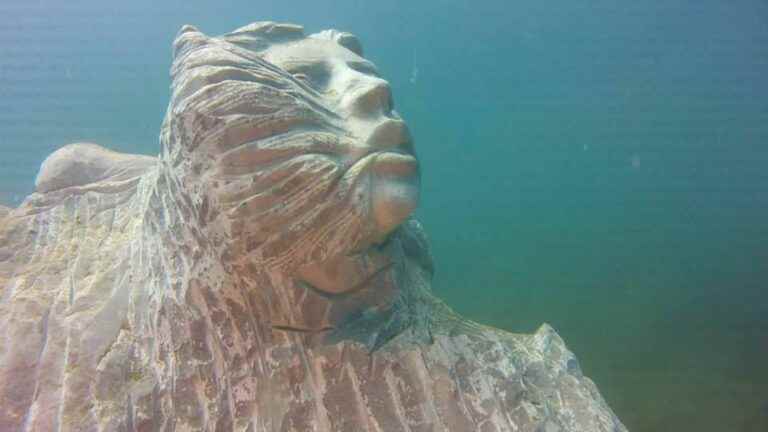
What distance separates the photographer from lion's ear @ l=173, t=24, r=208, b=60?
1.90 m

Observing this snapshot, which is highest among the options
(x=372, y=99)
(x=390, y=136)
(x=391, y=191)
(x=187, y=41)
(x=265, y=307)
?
(x=187, y=41)

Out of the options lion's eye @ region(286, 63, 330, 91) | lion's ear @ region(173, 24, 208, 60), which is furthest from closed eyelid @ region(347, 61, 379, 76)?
lion's ear @ region(173, 24, 208, 60)

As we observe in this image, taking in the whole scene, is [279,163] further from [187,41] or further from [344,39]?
[344,39]

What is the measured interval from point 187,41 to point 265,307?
46.4 inches

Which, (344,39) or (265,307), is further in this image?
(344,39)

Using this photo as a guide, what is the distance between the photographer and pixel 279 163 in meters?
1.60

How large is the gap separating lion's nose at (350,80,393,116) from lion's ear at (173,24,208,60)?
68cm

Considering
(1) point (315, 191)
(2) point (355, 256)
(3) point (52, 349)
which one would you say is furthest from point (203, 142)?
(3) point (52, 349)

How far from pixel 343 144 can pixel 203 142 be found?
0.50 meters

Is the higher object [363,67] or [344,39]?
[344,39]

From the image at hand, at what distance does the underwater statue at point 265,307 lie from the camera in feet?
5.28

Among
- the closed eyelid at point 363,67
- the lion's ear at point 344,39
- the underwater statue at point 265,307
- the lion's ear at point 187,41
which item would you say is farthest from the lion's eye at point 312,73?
the lion's ear at point 344,39

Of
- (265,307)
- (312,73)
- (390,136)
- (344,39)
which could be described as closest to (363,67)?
Answer: (312,73)

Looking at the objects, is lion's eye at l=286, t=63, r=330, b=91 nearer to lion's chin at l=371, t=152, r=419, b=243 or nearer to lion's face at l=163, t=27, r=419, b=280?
lion's face at l=163, t=27, r=419, b=280
